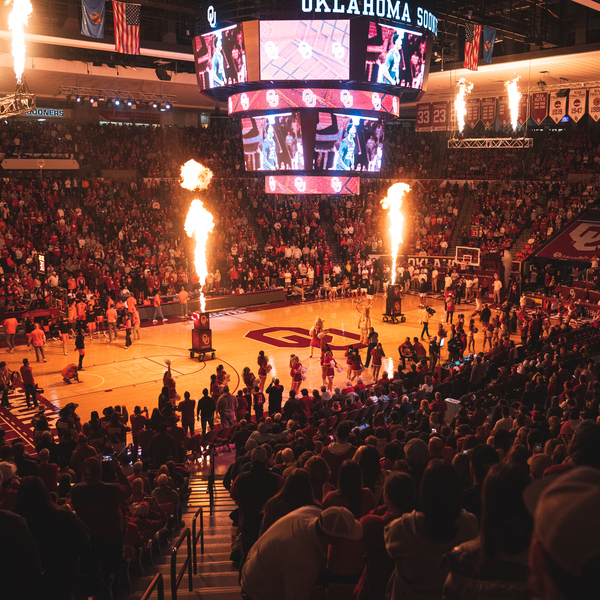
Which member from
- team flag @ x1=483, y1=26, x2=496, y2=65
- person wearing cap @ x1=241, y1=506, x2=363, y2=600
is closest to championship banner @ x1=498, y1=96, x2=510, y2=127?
team flag @ x1=483, y1=26, x2=496, y2=65

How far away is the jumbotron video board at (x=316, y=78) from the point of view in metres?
16.4

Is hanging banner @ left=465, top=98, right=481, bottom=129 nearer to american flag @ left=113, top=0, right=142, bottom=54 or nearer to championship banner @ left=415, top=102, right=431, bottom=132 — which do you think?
championship banner @ left=415, top=102, right=431, bottom=132

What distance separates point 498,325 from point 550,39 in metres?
12.8

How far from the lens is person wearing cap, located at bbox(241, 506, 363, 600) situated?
2.98 meters

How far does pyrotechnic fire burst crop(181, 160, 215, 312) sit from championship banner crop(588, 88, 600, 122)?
58.2 feet

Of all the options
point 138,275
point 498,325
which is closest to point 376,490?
point 498,325

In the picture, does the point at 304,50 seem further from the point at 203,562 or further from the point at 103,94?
the point at 103,94

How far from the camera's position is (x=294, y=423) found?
32.5 feet

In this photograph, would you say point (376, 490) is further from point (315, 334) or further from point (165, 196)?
point (165, 196)

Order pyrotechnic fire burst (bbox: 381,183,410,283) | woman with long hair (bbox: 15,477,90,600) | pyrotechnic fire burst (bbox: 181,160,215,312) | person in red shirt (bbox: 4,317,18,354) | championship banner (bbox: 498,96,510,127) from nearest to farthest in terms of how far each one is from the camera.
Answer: woman with long hair (bbox: 15,477,90,600)
person in red shirt (bbox: 4,317,18,354)
championship banner (bbox: 498,96,510,127)
pyrotechnic fire burst (bbox: 181,160,215,312)
pyrotechnic fire burst (bbox: 381,183,410,283)

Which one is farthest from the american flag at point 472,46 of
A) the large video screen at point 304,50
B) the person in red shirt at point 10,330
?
the person in red shirt at point 10,330

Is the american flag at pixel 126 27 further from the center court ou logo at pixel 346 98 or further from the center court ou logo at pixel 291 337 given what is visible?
the center court ou logo at pixel 291 337

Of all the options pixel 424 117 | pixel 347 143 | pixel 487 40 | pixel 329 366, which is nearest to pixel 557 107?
pixel 487 40

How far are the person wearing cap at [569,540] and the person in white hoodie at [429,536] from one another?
1211mm
